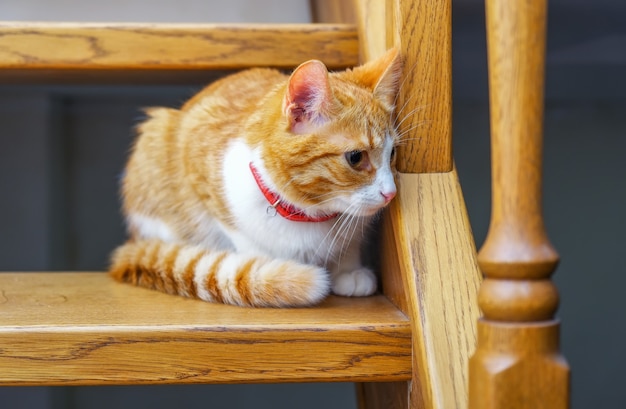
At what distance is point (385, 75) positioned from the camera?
1.06 metres

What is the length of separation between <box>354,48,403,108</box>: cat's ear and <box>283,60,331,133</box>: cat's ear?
0.26ft

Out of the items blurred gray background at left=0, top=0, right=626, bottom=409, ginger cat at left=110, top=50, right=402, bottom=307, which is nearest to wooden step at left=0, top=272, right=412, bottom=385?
ginger cat at left=110, top=50, right=402, bottom=307

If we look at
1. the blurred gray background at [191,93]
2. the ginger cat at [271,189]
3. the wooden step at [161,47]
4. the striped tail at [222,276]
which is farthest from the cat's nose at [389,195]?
the blurred gray background at [191,93]

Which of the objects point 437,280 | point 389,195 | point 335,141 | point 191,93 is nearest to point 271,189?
point 335,141

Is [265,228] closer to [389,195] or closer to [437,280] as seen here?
[389,195]

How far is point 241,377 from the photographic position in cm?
87

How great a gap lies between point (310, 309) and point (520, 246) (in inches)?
16.9

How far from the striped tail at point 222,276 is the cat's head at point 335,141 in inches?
5.2

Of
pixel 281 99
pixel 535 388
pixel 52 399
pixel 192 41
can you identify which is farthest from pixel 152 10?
pixel 535 388

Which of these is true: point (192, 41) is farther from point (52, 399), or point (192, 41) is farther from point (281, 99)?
point (52, 399)

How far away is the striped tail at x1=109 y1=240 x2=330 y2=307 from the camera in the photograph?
1.02m

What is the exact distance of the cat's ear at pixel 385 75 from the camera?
40.7 inches

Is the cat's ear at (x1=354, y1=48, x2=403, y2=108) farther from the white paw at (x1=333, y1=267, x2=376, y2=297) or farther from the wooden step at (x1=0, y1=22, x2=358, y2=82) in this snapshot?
the white paw at (x1=333, y1=267, x2=376, y2=297)

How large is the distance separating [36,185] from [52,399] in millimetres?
653
